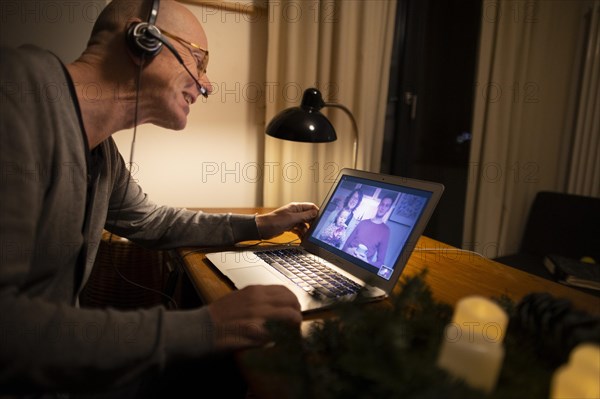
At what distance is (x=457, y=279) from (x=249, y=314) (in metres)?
0.57

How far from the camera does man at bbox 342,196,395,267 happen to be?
2.94 feet

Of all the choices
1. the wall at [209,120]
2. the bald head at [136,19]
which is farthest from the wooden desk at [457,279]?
the wall at [209,120]

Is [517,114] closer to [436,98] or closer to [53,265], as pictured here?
[436,98]

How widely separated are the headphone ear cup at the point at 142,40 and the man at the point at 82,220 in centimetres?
2

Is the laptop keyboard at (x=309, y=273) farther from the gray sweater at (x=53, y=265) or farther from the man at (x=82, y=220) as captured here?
the gray sweater at (x=53, y=265)

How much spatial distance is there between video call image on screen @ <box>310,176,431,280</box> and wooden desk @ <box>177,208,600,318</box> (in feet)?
0.28

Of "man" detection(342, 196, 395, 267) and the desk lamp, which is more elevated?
the desk lamp

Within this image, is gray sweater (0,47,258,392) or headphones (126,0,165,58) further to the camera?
headphones (126,0,165,58)

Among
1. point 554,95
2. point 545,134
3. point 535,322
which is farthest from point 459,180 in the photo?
point 535,322

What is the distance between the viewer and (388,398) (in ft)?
1.35

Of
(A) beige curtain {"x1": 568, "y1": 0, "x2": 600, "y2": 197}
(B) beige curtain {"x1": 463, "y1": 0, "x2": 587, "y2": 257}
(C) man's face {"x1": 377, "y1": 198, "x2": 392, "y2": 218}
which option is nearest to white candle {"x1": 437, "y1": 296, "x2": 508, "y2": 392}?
(C) man's face {"x1": 377, "y1": 198, "x2": 392, "y2": 218}

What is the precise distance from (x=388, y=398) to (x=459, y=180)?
2.33 m

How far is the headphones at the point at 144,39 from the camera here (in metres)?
0.83

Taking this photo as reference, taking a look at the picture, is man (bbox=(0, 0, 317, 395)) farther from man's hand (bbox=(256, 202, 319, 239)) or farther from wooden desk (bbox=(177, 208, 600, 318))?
man's hand (bbox=(256, 202, 319, 239))
